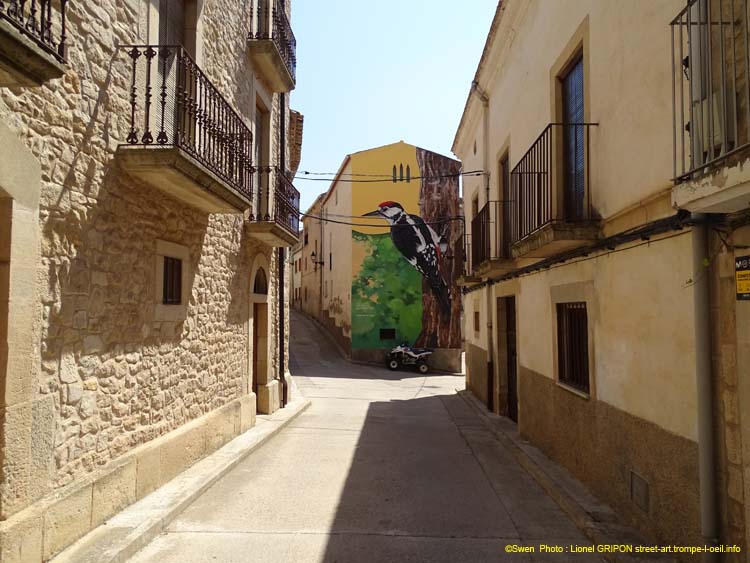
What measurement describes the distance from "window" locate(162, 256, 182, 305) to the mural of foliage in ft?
61.9

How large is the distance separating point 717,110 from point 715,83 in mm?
258

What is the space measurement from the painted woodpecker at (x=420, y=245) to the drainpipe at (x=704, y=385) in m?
21.6

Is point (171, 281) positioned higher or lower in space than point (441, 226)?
lower

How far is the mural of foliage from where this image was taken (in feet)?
82.7

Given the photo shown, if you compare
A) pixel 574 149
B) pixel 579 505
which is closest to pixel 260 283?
pixel 574 149

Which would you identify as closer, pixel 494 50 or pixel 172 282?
pixel 172 282

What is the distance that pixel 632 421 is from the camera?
15.7 ft

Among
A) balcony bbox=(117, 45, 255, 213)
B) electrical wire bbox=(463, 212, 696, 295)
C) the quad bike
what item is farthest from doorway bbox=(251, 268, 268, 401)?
the quad bike

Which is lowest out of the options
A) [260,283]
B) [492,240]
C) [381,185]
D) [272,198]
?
[260,283]

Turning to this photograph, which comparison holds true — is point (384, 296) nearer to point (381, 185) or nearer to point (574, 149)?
point (381, 185)

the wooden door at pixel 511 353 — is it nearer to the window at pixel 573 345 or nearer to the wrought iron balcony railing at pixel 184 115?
the window at pixel 573 345

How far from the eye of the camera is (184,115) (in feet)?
19.4

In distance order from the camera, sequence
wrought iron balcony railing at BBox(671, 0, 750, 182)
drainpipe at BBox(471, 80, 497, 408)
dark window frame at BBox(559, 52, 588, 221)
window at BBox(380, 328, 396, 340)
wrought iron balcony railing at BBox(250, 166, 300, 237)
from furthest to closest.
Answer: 1. window at BBox(380, 328, 396, 340)
2. drainpipe at BBox(471, 80, 497, 408)
3. wrought iron balcony railing at BBox(250, 166, 300, 237)
4. dark window frame at BBox(559, 52, 588, 221)
5. wrought iron balcony railing at BBox(671, 0, 750, 182)

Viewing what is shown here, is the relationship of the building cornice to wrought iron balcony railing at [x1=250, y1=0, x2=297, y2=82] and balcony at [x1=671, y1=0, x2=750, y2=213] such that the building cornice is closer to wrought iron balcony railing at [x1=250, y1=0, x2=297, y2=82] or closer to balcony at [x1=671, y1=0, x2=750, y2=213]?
wrought iron balcony railing at [x1=250, y1=0, x2=297, y2=82]
